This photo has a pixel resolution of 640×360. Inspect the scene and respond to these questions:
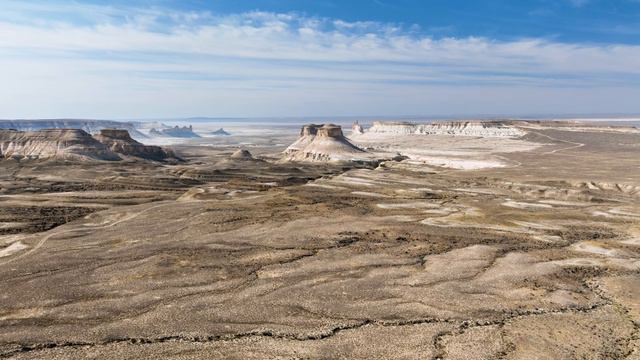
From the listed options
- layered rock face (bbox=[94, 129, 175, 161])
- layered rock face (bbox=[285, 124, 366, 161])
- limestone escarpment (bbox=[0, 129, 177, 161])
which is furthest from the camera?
layered rock face (bbox=[285, 124, 366, 161])

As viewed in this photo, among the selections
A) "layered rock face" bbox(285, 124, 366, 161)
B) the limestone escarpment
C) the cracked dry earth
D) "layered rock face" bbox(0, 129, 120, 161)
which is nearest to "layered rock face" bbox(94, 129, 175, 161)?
the limestone escarpment

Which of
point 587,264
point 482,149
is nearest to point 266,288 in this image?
point 587,264

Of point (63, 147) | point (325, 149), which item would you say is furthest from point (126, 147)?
point (325, 149)

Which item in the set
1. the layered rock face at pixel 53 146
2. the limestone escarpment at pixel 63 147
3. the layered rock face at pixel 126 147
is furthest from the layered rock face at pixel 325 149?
the layered rock face at pixel 53 146

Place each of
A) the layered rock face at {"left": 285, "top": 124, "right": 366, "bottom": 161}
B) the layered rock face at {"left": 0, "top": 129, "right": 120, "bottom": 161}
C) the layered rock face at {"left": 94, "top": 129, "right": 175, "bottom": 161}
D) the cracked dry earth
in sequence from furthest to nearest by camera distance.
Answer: the layered rock face at {"left": 285, "top": 124, "right": 366, "bottom": 161} → the layered rock face at {"left": 94, "top": 129, "right": 175, "bottom": 161} → the layered rock face at {"left": 0, "top": 129, "right": 120, "bottom": 161} → the cracked dry earth

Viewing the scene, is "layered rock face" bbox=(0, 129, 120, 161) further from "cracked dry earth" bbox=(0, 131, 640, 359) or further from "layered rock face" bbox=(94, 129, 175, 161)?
"cracked dry earth" bbox=(0, 131, 640, 359)

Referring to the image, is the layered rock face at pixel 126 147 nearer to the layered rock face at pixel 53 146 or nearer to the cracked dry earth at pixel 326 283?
the layered rock face at pixel 53 146

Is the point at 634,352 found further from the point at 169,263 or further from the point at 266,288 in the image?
the point at 169,263

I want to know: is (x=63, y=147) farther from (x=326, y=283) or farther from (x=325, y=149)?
(x=326, y=283)

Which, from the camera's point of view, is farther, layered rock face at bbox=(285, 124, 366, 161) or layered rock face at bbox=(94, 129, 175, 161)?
layered rock face at bbox=(285, 124, 366, 161)
